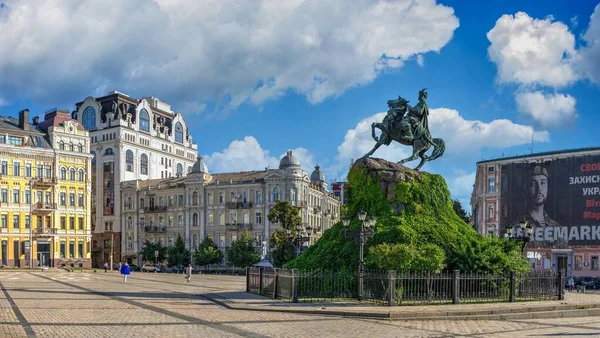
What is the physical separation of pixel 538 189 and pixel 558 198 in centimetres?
237

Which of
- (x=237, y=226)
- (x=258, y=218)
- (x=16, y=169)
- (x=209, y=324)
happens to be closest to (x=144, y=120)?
(x=16, y=169)

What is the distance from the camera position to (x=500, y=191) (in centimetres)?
7256

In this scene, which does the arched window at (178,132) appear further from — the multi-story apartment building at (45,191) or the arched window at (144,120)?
the multi-story apartment building at (45,191)

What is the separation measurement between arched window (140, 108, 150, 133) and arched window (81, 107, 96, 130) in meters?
6.33

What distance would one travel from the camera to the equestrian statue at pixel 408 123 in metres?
29.2

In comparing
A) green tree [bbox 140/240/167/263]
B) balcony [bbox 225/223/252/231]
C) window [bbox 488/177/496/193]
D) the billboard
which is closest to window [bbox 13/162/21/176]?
green tree [bbox 140/240/167/263]

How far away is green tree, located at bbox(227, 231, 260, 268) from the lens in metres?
67.3

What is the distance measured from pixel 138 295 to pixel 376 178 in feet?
39.9

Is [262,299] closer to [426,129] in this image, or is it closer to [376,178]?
[376,178]

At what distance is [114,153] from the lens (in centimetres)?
8469

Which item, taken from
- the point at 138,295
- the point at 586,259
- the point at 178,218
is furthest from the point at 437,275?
the point at 178,218

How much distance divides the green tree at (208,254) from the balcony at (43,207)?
17483 millimetres

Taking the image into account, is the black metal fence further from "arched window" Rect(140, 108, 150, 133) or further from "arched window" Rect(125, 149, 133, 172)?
"arched window" Rect(140, 108, 150, 133)

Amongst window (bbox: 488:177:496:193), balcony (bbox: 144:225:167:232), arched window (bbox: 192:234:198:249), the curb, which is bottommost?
arched window (bbox: 192:234:198:249)
